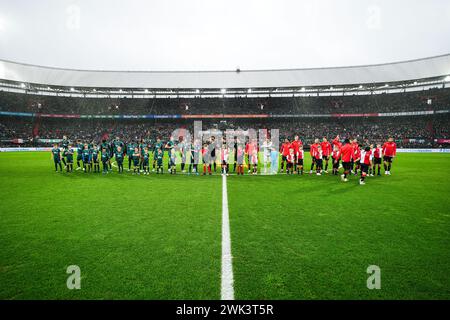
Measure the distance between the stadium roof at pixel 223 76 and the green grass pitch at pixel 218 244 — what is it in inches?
1925

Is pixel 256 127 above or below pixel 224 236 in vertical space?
above

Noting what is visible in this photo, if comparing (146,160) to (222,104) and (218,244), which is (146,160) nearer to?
(218,244)

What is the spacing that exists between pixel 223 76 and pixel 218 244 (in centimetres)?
5565

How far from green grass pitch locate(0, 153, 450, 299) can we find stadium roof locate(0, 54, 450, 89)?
160 feet

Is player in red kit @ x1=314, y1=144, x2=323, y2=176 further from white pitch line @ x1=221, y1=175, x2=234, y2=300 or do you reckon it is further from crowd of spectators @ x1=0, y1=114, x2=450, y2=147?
crowd of spectators @ x1=0, y1=114, x2=450, y2=147

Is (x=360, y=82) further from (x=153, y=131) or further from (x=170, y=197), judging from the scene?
(x=170, y=197)

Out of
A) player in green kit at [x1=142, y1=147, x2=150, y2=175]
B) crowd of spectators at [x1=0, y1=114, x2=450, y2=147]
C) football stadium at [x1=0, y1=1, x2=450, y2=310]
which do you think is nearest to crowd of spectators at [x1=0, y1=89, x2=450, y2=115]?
crowd of spectators at [x1=0, y1=114, x2=450, y2=147]

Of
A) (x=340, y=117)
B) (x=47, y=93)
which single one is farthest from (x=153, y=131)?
(x=340, y=117)

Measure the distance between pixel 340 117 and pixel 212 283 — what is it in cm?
5712

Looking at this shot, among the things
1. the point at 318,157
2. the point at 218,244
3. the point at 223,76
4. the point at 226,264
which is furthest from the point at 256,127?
the point at 226,264

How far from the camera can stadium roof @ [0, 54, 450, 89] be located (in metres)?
48.9

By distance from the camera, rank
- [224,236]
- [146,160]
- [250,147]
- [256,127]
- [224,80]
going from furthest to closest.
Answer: [224,80] < [256,127] < [146,160] < [250,147] < [224,236]

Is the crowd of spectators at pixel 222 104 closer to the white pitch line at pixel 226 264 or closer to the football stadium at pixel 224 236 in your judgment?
the football stadium at pixel 224 236

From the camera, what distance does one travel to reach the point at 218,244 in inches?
176
